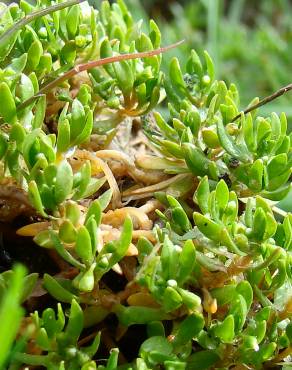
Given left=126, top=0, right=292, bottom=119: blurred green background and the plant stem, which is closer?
the plant stem

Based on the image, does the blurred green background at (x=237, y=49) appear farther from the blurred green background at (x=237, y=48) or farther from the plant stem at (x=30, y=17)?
the plant stem at (x=30, y=17)

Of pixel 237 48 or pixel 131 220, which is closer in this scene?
pixel 131 220

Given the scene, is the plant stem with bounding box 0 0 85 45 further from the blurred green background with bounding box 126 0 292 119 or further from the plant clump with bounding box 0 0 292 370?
the blurred green background with bounding box 126 0 292 119

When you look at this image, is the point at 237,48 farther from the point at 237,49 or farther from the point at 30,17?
the point at 30,17

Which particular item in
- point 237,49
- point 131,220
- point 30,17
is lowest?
point 237,49

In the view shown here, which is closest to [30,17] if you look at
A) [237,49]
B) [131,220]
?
[131,220]

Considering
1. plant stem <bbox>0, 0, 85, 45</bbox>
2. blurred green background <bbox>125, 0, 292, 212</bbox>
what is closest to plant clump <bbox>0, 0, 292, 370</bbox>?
plant stem <bbox>0, 0, 85, 45</bbox>

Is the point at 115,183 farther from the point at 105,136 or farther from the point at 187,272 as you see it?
the point at 187,272

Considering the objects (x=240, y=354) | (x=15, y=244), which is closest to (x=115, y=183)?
(x=15, y=244)
